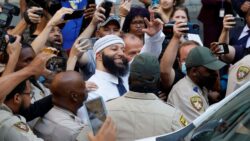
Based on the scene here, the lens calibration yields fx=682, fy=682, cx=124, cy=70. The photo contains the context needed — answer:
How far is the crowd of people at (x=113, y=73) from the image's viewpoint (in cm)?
477

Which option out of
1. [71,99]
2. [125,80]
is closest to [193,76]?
[125,80]

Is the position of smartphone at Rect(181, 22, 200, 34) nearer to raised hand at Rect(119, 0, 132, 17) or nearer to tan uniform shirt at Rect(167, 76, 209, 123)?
raised hand at Rect(119, 0, 132, 17)

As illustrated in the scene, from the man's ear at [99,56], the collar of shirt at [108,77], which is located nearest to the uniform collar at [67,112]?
the collar of shirt at [108,77]

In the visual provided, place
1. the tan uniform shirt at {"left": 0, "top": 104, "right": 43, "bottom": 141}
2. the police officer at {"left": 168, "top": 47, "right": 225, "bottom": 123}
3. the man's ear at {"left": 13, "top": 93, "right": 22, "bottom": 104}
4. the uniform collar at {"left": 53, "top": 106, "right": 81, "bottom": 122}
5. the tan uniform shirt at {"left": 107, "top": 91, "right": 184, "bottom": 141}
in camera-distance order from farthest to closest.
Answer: the police officer at {"left": 168, "top": 47, "right": 225, "bottom": 123} < the uniform collar at {"left": 53, "top": 106, "right": 81, "bottom": 122} < the man's ear at {"left": 13, "top": 93, "right": 22, "bottom": 104} < the tan uniform shirt at {"left": 107, "top": 91, "right": 184, "bottom": 141} < the tan uniform shirt at {"left": 0, "top": 104, "right": 43, "bottom": 141}

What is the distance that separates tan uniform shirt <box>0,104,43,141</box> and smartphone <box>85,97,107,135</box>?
2.22 ft

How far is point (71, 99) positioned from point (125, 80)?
110 cm

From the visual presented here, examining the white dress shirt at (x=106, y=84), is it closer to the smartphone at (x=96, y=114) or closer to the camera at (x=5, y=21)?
the camera at (x=5, y=21)

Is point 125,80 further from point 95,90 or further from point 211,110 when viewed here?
point 211,110

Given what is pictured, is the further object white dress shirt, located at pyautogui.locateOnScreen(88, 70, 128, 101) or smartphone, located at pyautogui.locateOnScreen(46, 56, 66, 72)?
smartphone, located at pyautogui.locateOnScreen(46, 56, 66, 72)

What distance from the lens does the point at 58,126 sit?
5121 mm

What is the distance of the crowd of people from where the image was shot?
477 centimetres

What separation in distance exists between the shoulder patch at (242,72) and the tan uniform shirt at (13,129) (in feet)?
7.44

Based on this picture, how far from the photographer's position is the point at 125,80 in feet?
20.9

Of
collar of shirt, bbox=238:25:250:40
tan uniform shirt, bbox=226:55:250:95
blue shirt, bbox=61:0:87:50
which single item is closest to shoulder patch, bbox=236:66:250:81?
tan uniform shirt, bbox=226:55:250:95
